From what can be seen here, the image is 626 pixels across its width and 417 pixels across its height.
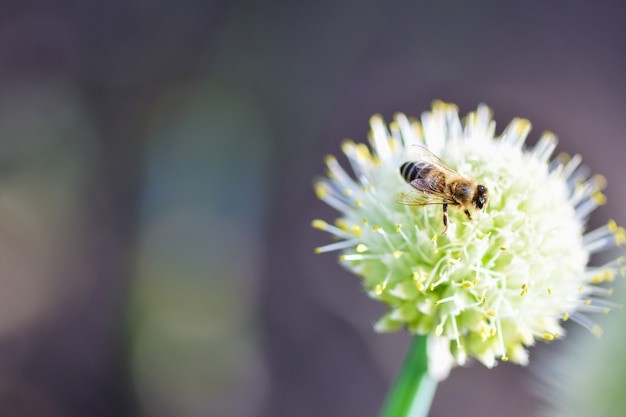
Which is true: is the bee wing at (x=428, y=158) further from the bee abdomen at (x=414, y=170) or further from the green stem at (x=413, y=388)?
the green stem at (x=413, y=388)

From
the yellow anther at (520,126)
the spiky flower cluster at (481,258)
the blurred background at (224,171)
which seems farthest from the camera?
the blurred background at (224,171)

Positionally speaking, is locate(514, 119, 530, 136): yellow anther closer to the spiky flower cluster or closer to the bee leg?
the spiky flower cluster

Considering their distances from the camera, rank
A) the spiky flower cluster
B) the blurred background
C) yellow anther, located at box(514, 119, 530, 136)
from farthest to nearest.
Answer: the blurred background
yellow anther, located at box(514, 119, 530, 136)
the spiky flower cluster

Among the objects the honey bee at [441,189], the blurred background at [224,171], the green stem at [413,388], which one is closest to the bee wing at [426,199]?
the honey bee at [441,189]

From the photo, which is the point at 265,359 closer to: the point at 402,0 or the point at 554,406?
the point at 554,406

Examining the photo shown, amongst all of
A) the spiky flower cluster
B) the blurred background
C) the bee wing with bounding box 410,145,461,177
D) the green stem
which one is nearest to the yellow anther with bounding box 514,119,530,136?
the spiky flower cluster

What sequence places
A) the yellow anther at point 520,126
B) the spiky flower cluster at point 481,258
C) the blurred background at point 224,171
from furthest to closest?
the blurred background at point 224,171 < the yellow anther at point 520,126 < the spiky flower cluster at point 481,258
